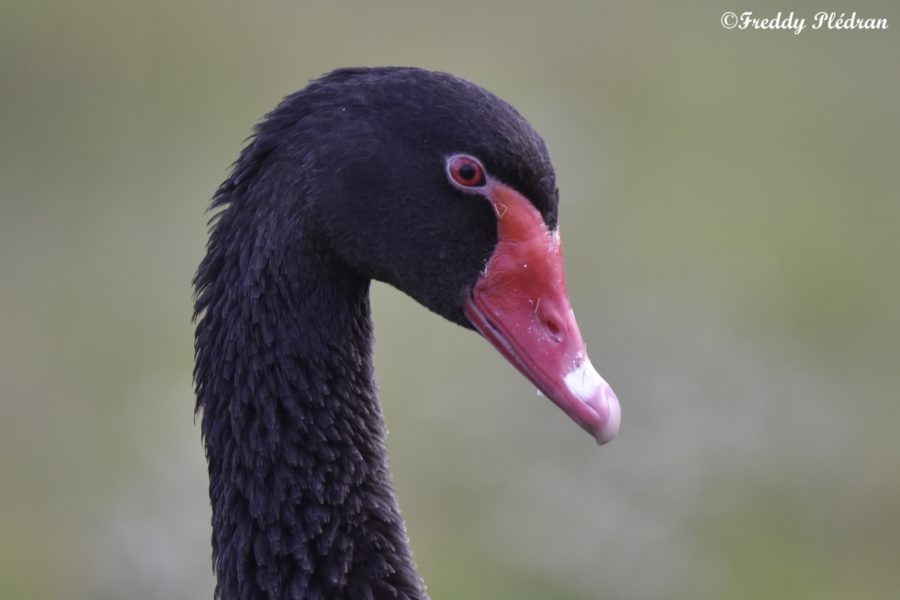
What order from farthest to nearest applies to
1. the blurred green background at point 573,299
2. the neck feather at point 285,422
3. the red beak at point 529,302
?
1. the blurred green background at point 573,299
2. the neck feather at point 285,422
3. the red beak at point 529,302

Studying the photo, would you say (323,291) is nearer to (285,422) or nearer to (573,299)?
(285,422)

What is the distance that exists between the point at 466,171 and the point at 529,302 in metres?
0.36

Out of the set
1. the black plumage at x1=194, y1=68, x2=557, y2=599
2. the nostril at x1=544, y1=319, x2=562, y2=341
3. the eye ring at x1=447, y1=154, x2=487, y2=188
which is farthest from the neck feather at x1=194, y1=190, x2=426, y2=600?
the nostril at x1=544, y1=319, x2=562, y2=341

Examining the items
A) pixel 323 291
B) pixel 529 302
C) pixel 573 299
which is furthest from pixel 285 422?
pixel 573 299

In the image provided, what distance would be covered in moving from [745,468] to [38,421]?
4.57 metres

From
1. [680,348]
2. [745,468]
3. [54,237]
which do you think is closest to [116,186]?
[54,237]

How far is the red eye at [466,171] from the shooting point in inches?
130

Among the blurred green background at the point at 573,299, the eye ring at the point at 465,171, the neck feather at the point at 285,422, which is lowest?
the neck feather at the point at 285,422

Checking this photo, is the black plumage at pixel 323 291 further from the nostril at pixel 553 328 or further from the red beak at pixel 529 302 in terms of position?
the nostril at pixel 553 328

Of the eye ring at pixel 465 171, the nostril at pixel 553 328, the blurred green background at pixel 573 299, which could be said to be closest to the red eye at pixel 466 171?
the eye ring at pixel 465 171

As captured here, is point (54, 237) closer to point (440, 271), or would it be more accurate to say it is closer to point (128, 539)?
point (128, 539)

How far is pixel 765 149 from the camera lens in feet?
36.8

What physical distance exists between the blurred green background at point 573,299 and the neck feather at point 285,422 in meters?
3.88

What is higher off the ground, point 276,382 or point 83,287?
point 83,287
